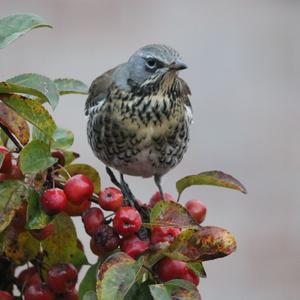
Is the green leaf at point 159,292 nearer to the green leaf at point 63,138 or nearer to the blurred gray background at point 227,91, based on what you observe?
the green leaf at point 63,138

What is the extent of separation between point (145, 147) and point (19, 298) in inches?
27.8

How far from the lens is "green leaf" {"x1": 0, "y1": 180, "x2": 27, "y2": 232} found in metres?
1.19

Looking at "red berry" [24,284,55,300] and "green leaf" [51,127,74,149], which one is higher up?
"green leaf" [51,127,74,149]

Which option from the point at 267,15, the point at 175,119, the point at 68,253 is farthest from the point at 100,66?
the point at 68,253

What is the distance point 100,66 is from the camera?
172 inches

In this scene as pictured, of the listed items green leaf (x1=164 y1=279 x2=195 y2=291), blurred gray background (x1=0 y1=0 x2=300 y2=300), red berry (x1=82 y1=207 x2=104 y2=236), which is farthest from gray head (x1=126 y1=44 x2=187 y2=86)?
blurred gray background (x1=0 y1=0 x2=300 y2=300)

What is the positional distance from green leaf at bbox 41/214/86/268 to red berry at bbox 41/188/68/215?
9cm

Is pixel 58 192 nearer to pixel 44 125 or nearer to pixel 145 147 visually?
pixel 44 125

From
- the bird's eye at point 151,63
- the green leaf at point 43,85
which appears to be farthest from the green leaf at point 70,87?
the bird's eye at point 151,63

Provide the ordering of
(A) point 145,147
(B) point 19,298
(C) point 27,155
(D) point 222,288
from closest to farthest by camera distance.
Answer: (C) point 27,155 → (B) point 19,298 → (A) point 145,147 → (D) point 222,288

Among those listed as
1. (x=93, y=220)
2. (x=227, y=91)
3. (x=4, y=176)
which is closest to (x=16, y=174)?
(x=4, y=176)

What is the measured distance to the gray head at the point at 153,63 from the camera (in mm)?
1901

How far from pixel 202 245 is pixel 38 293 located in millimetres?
249

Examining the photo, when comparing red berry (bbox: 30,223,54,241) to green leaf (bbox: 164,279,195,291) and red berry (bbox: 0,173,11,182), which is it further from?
green leaf (bbox: 164,279,195,291)
